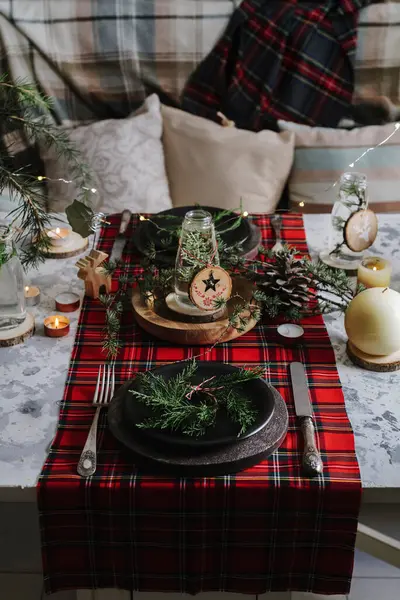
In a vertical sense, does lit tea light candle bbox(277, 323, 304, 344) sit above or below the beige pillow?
above

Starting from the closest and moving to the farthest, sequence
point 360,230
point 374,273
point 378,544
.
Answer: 1. point 378,544
2. point 374,273
3. point 360,230

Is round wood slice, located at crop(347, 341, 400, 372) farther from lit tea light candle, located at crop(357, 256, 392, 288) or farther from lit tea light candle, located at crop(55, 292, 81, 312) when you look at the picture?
lit tea light candle, located at crop(55, 292, 81, 312)

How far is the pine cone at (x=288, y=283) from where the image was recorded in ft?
4.48

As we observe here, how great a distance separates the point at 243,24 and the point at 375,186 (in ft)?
2.25

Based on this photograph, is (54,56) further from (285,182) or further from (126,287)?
(126,287)

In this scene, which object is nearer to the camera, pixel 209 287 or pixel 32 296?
pixel 209 287

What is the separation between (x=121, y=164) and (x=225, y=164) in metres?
0.32

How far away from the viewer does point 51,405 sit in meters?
1.14

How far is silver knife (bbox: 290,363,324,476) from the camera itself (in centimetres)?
99

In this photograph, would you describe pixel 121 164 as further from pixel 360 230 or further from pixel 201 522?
pixel 201 522

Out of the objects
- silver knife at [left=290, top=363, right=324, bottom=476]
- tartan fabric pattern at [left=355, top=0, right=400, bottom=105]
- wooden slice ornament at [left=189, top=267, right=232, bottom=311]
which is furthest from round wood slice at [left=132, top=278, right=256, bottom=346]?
tartan fabric pattern at [left=355, top=0, right=400, bottom=105]

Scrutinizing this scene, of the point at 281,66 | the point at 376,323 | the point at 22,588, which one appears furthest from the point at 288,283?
the point at 281,66

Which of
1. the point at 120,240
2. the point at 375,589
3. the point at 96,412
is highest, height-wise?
the point at 96,412

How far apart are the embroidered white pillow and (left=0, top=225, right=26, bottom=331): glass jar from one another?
0.92m
